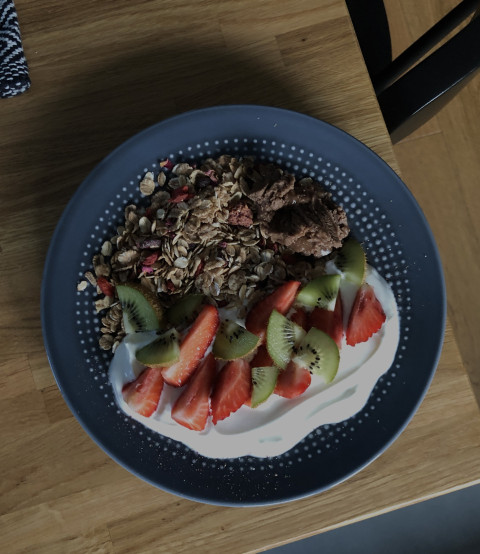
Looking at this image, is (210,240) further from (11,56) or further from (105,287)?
(11,56)

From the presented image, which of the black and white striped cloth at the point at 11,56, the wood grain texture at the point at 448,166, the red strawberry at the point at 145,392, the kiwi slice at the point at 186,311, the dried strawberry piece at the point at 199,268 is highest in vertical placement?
the black and white striped cloth at the point at 11,56

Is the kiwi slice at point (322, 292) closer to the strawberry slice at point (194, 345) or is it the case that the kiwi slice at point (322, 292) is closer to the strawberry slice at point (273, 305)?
the strawberry slice at point (273, 305)

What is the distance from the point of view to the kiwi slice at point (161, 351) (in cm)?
90

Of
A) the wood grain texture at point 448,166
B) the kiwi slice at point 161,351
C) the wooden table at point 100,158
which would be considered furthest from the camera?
the wood grain texture at point 448,166

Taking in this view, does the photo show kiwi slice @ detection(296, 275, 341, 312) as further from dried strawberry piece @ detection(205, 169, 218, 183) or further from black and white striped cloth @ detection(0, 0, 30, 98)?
black and white striped cloth @ detection(0, 0, 30, 98)

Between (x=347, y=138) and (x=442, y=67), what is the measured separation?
0.19 m

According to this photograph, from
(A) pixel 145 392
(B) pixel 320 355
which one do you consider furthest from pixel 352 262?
(A) pixel 145 392

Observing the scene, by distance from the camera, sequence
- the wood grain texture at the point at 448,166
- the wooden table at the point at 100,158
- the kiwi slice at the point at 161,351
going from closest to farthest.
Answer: the kiwi slice at the point at 161,351
the wooden table at the point at 100,158
the wood grain texture at the point at 448,166

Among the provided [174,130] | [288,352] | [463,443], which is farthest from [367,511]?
[174,130]

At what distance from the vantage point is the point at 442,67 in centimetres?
93

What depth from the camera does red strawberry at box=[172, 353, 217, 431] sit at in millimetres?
900

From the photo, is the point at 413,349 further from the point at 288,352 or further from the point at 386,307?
the point at 288,352


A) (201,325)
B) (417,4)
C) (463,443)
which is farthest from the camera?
(417,4)

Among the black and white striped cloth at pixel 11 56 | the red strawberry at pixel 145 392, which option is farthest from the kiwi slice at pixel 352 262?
the black and white striped cloth at pixel 11 56
